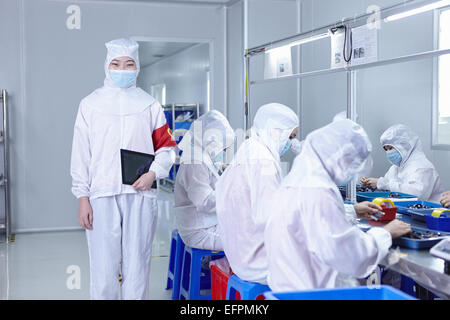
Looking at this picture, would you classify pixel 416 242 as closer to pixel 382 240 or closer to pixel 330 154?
pixel 382 240

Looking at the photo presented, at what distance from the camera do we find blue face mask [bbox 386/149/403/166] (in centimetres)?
312

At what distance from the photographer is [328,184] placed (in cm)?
169

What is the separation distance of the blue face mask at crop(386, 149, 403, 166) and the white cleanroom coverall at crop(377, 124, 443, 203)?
2 centimetres

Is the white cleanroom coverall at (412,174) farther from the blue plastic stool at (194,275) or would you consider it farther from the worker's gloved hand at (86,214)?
the worker's gloved hand at (86,214)

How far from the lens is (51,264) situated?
13.8 feet

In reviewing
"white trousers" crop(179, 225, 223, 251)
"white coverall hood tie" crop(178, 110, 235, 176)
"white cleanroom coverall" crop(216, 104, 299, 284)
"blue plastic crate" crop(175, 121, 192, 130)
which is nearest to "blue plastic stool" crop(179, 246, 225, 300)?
"white trousers" crop(179, 225, 223, 251)

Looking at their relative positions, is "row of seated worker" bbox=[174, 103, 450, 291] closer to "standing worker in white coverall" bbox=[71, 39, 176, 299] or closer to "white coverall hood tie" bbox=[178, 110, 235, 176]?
"white coverall hood tie" bbox=[178, 110, 235, 176]

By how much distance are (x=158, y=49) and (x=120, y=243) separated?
707cm

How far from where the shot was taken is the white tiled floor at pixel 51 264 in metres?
3.45

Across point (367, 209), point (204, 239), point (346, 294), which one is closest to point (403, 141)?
point (367, 209)

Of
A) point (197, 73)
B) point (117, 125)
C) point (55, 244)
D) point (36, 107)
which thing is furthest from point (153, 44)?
point (117, 125)

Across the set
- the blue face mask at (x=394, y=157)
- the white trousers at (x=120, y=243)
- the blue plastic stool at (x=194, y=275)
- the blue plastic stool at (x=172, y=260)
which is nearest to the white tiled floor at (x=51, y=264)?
the blue plastic stool at (x=172, y=260)
